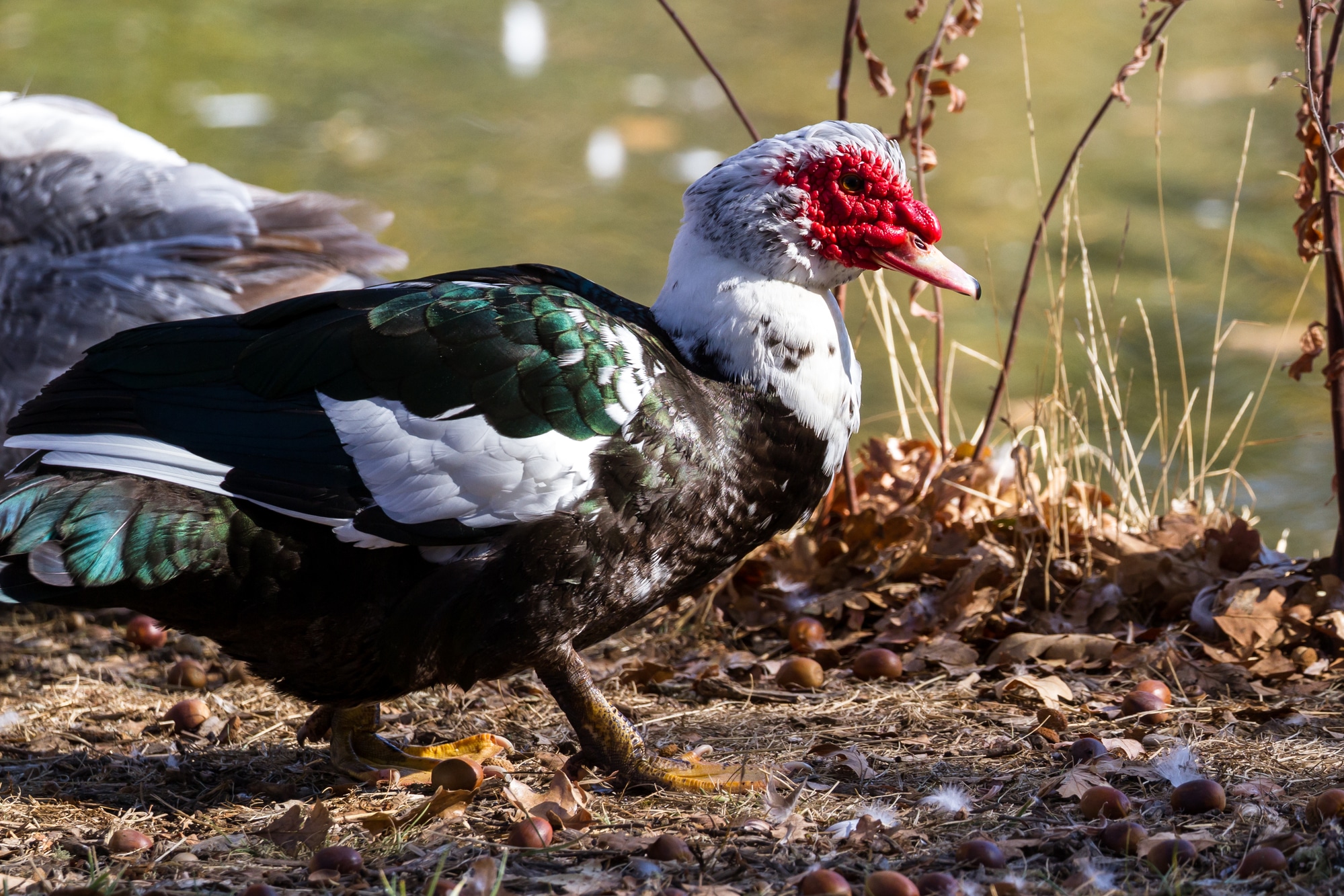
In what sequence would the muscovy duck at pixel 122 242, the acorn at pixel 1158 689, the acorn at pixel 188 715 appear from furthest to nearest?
the muscovy duck at pixel 122 242
the acorn at pixel 188 715
the acorn at pixel 1158 689

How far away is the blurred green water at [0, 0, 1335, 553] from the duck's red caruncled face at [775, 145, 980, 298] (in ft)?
11.0

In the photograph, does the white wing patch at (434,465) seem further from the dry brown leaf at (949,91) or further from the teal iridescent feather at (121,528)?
the dry brown leaf at (949,91)

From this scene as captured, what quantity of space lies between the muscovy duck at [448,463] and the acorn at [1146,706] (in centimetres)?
92

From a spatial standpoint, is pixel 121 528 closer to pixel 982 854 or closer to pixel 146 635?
pixel 146 635

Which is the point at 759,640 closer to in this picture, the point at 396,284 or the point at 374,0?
the point at 396,284

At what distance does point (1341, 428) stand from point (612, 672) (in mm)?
1952

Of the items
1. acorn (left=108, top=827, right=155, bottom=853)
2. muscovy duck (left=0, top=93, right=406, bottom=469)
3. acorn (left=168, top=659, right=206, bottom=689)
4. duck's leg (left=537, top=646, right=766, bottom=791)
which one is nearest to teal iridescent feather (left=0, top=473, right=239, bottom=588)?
acorn (left=108, top=827, right=155, bottom=853)

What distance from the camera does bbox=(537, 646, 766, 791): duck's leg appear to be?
2773 mm

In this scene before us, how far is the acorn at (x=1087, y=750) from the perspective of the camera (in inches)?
109

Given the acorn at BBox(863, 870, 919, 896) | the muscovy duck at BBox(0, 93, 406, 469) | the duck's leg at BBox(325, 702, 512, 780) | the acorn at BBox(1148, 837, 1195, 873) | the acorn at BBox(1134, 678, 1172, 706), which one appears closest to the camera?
the acorn at BBox(863, 870, 919, 896)

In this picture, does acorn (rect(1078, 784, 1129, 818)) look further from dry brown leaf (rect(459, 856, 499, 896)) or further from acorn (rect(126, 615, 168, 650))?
acorn (rect(126, 615, 168, 650))

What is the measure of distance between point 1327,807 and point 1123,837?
1.21ft

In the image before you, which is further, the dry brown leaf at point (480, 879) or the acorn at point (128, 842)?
the acorn at point (128, 842)

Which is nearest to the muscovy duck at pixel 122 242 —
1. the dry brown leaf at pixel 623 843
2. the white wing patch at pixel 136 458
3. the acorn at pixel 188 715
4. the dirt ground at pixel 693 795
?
the dirt ground at pixel 693 795
